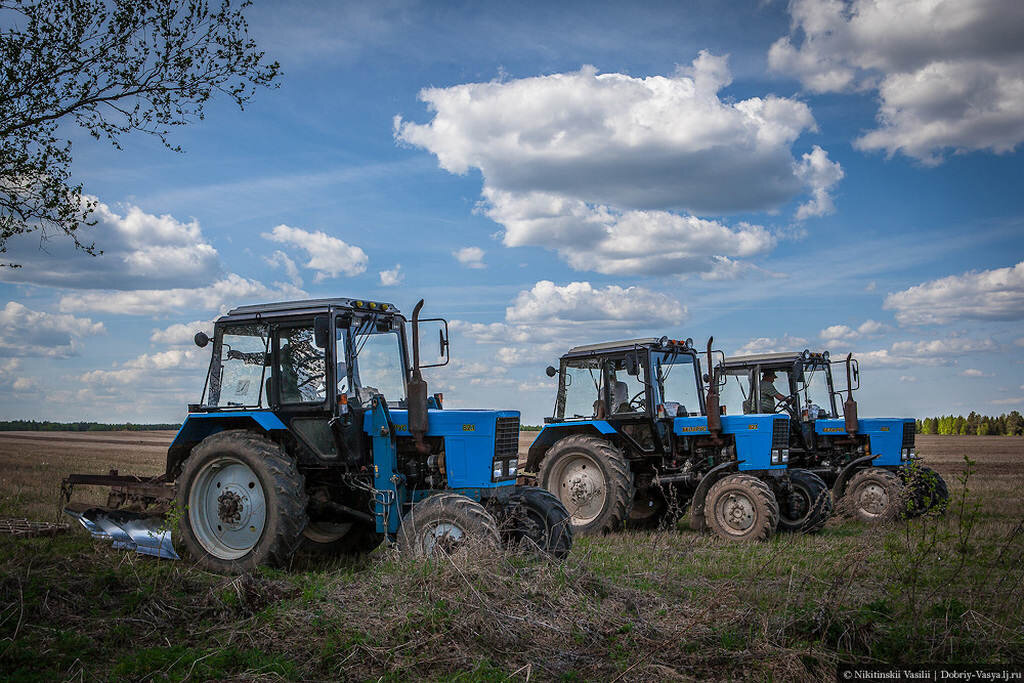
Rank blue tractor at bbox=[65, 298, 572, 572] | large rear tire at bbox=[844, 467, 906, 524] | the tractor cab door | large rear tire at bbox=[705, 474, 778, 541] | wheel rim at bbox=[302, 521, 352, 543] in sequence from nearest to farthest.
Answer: blue tractor at bbox=[65, 298, 572, 572]
the tractor cab door
wheel rim at bbox=[302, 521, 352, 543]
large rear tire at bbox=[705, 474, 778, 541]
large rear tire at bbox=[844, 467, 906, 524]

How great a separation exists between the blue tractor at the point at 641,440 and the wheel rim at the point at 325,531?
407cm

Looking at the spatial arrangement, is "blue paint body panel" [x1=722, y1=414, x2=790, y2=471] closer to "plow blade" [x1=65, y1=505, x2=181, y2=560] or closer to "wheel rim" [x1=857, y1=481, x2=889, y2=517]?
"wheel rim" [x1=857, y1=481, x2=889, y2=517]

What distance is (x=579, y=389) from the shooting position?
12.3 metres

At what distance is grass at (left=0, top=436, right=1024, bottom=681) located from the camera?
4.76m

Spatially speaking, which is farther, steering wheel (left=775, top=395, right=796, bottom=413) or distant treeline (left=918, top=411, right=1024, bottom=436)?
distant treeline (left=918, top=411, right=1024, bottom=436)

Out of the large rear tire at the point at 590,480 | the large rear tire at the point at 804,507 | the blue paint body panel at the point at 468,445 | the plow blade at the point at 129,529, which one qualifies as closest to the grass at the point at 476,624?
the blue paint body panel at the point at 468,445

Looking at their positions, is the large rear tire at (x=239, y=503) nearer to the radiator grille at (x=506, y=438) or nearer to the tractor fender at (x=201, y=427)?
the tractor fender at (x=201, y=427)

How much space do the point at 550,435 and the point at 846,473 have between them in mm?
5456

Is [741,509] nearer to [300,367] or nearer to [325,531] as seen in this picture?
[325,531]

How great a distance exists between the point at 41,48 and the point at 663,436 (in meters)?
9.04

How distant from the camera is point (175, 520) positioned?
707cm

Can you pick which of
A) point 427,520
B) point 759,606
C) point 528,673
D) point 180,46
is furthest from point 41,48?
point 759,606

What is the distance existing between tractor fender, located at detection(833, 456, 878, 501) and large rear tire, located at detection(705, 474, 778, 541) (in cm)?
333

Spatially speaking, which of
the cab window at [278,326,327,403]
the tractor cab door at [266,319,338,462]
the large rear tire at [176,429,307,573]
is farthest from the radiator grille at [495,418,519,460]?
the large rear tire at [176,429,307,573]
